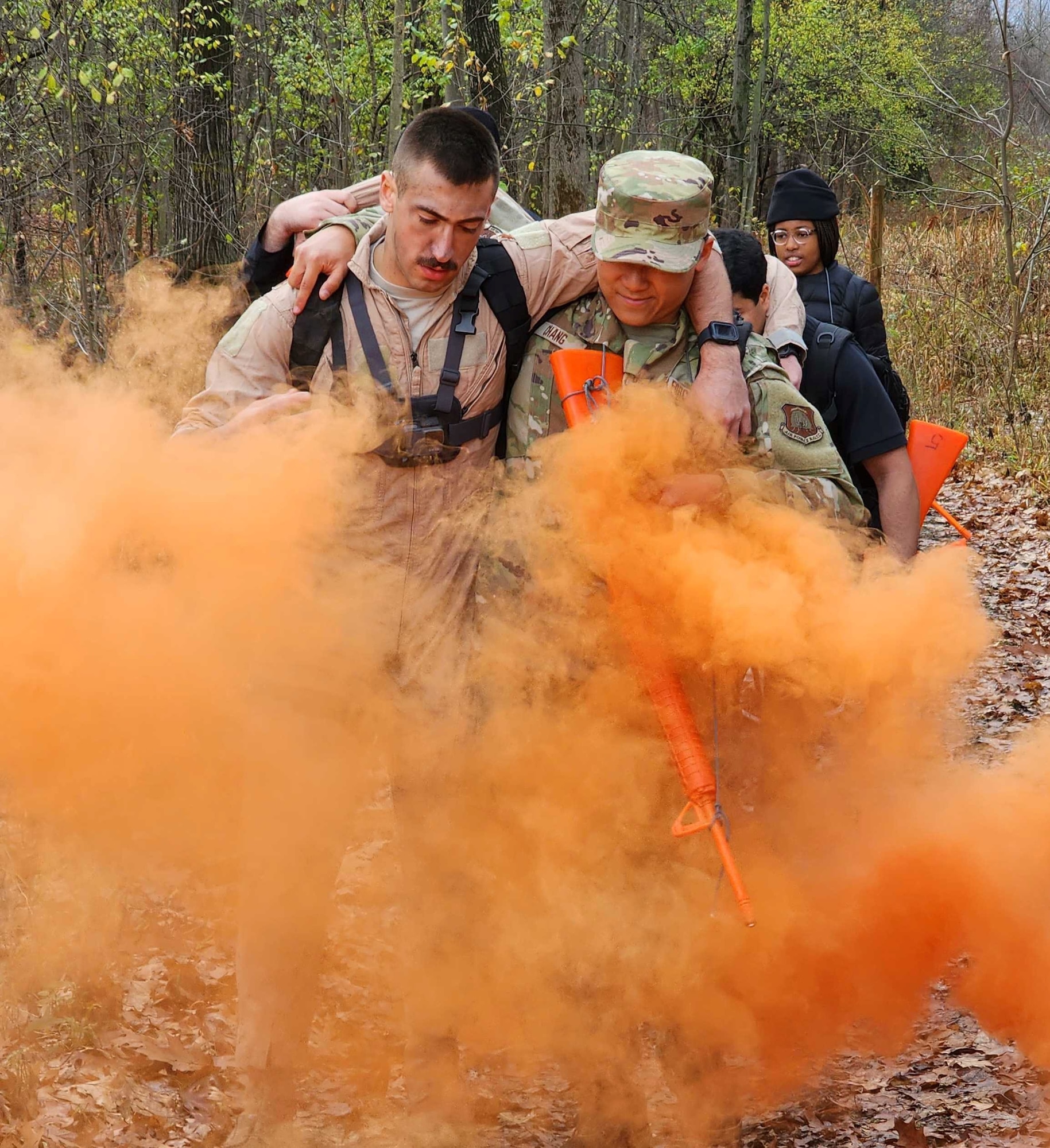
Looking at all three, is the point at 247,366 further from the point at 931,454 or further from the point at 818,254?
the point at 818,254

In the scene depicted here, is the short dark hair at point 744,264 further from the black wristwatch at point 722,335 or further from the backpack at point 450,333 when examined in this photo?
the backpack at point 450,333

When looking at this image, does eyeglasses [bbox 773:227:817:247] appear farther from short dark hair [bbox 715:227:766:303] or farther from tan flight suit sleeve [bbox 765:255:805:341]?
short dark hair [bbox 715:227:766:303]

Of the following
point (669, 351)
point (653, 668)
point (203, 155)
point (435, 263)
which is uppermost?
point (435, 263)

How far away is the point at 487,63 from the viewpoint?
10.0 meters

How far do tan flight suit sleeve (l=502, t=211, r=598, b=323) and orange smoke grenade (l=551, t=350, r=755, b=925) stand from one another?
0.21 meters

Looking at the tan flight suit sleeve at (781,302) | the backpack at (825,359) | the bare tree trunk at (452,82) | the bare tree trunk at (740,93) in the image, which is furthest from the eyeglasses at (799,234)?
the bare tree trunk at (740,93)

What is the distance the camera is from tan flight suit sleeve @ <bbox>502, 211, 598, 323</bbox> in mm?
3225

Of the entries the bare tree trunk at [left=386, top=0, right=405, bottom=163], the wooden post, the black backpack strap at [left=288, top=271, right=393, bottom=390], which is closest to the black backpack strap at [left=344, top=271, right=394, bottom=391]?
the black backpack strap at [left=288, top=271, right=393, bottom=390]

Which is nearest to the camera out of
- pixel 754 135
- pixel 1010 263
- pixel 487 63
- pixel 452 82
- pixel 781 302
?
pixel 781 302

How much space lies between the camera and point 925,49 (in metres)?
25.4

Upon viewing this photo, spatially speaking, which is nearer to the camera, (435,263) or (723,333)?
(435,263)

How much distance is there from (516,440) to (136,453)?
1179 millimetres

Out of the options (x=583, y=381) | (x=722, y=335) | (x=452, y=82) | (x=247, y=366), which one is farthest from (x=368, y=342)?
(x=452, y=82)

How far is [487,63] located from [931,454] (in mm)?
7058
